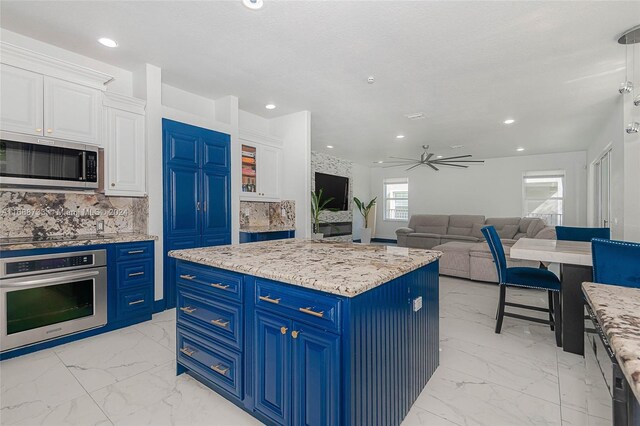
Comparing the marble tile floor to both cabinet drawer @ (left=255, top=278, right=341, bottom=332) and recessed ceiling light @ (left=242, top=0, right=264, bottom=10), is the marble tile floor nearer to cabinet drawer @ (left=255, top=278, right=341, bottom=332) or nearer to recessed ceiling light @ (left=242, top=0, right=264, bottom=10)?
cabinet drawer @ (left=255, top=278, right=341, bottom=332)

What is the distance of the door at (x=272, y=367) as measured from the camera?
1.41 metres

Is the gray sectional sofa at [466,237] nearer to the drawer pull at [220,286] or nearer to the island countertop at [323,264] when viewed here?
the island countertop at [323,264]

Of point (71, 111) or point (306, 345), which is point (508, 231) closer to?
point (306, 345)

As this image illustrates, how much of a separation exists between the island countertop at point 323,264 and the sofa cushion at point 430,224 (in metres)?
6.18

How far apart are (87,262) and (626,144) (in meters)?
5.86

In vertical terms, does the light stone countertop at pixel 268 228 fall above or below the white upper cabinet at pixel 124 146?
below

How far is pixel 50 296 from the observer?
2.47 metres

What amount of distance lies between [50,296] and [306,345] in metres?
2.45

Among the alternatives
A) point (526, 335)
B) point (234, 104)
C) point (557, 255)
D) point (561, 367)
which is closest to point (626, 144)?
point (557, 255)

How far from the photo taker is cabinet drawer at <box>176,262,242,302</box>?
5.43 feet

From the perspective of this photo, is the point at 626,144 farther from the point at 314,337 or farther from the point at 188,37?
the point at 188,37

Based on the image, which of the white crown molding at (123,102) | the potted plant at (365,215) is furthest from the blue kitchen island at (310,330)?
the potted plant at (365,215)

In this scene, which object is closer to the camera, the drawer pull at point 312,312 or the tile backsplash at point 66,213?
the drawer pull at point 312,312

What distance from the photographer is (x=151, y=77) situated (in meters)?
3.21
